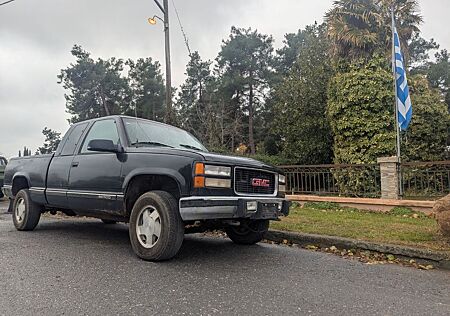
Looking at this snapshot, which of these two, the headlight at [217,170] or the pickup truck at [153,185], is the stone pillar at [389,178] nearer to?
the pickup truck at [153,185]

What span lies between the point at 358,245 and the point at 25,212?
5.48 m

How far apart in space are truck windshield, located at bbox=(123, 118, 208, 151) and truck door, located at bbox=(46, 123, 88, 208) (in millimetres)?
1148

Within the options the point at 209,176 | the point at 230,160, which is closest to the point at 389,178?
the point at 230,160

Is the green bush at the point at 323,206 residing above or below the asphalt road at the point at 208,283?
above

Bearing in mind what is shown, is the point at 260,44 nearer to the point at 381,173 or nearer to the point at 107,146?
the point at 381,173

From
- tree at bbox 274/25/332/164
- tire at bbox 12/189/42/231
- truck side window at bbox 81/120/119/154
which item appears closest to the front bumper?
truck side window at bbox 81/120/119/154

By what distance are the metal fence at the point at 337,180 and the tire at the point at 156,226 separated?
7080 mm

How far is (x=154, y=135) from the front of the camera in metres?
5.06

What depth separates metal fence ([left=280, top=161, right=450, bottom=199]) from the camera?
8594 mm

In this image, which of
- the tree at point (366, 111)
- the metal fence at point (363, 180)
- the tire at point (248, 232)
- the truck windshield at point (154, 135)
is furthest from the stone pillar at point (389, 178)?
the truck windshield at point (154, 135)

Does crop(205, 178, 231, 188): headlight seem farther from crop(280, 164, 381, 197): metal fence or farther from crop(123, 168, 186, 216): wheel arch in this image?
crop(280, 164, 381, 197): metal fence

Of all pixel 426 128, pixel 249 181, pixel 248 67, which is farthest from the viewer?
pixel 248 67

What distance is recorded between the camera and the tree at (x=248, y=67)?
29.4m

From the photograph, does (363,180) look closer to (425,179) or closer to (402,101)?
(425,179)
